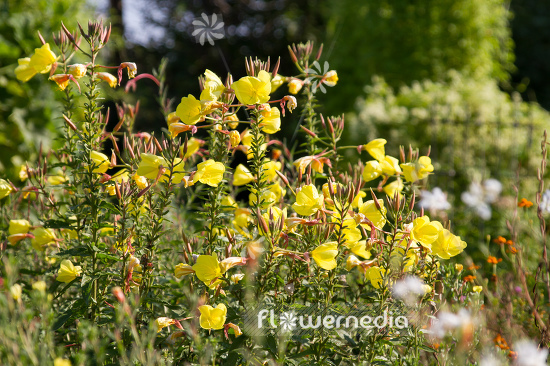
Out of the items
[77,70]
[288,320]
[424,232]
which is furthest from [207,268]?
[77,70]

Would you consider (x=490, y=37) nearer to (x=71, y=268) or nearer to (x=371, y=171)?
(x=371, y=171)

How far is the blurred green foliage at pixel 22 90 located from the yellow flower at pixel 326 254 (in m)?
3.97

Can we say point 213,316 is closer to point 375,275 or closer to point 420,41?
point 375,275

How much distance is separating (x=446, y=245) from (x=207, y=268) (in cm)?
71

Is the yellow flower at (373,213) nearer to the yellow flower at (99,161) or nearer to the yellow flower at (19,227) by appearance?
the yellow flower at (99,161)

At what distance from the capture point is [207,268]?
4.48 feet

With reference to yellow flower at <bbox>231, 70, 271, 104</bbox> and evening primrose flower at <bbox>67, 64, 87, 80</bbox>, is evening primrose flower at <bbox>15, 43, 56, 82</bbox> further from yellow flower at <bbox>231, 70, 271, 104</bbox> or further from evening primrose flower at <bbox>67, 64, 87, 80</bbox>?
yellow flower at <bbox>231, 70, 271, 104</bbox>

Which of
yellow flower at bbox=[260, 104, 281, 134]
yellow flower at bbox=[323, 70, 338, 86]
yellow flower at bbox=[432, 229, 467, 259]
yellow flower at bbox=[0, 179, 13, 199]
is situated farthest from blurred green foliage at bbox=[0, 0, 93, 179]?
yellow flower at bbox=[432, 229, 467, 259]

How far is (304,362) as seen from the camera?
4.68 ft

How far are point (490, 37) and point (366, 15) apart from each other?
72.8 inches

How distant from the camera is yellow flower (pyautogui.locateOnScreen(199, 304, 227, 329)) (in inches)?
52.4

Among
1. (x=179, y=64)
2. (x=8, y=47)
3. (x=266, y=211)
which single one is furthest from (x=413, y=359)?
(x=179, y=64)

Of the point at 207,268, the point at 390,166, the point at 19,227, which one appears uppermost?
the point at 390,166

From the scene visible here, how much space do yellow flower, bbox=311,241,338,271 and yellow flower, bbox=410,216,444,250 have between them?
248 mm
